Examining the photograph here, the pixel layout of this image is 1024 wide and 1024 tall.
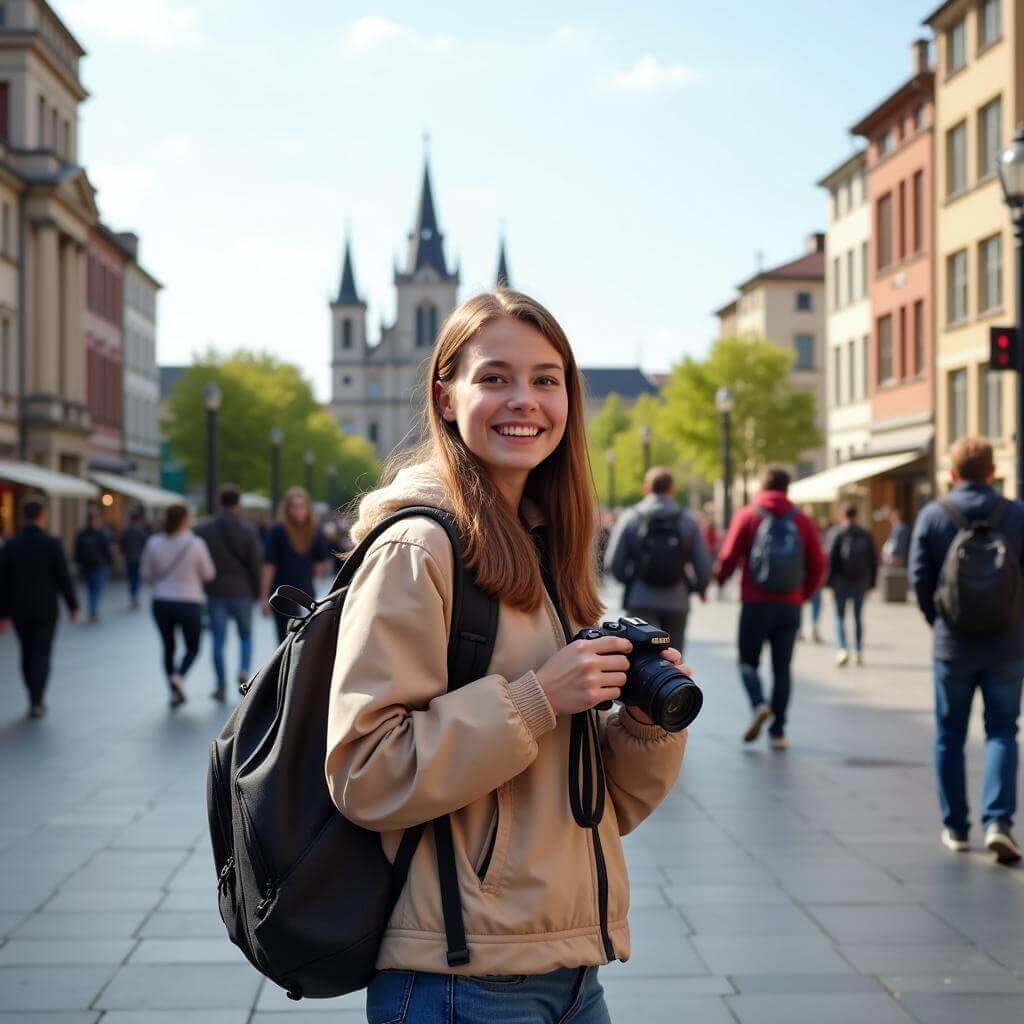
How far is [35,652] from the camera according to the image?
1334 cm

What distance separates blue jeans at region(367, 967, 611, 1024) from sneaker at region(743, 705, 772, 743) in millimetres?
8757

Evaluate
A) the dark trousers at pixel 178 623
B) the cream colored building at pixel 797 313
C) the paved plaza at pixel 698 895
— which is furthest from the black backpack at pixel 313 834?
the cream colored building at pixel 797 313

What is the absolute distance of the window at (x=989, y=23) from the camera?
34.3 meters

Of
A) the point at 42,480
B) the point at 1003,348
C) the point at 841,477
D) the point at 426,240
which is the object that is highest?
the point at 426,240

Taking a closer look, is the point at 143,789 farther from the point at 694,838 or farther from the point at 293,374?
the point at 293,374

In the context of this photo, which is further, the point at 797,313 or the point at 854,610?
the point at 797,313

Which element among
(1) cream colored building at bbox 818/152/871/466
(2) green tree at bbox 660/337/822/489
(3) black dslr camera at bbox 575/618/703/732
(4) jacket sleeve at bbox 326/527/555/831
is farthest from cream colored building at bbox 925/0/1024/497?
(2) green tree at bbox 660/337/822/489

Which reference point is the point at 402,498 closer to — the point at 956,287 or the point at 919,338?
the point at 956,287

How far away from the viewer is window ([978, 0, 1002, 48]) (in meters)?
34.3

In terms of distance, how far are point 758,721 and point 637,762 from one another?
28.1 ft

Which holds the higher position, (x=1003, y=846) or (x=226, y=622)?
(x=226, y=622)

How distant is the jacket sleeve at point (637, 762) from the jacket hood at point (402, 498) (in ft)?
1.70

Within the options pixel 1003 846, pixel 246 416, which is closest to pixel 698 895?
pixel 1003 846

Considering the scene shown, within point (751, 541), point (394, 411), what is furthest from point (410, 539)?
point (394, 411)
